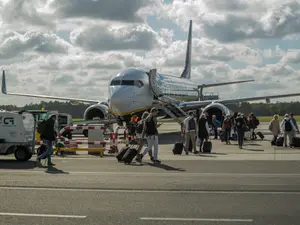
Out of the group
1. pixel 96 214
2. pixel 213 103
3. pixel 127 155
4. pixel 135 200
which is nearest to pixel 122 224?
pixel 96 214

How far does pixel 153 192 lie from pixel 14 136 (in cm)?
839

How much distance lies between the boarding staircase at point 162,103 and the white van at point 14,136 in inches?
558

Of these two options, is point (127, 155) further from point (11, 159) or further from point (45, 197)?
point (45, 197)

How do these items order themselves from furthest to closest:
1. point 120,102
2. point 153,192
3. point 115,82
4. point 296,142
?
point 115,82
point 120,102
point 296,142
point 153,192

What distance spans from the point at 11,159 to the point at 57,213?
1081 centimetres

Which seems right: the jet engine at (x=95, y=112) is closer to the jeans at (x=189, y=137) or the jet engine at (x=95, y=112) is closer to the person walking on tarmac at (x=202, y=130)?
the person walking on tarmac at (x=202, y=130)

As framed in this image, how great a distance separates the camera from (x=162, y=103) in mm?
32656

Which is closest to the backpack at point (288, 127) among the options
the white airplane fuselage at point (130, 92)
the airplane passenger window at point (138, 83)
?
the white airplane fuselage at point (130, 92)

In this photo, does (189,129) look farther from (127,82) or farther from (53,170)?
(127,82)

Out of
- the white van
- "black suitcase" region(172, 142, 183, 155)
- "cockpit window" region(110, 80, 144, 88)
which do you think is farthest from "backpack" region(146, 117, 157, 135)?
"cockpit window" region(110, 80, 144, 88)

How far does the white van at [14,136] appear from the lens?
17.2m

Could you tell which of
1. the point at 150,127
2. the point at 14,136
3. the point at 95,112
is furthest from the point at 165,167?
the point at 95,112

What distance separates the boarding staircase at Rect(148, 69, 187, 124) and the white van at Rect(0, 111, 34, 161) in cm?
1417

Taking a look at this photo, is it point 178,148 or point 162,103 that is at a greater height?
point 162,103
